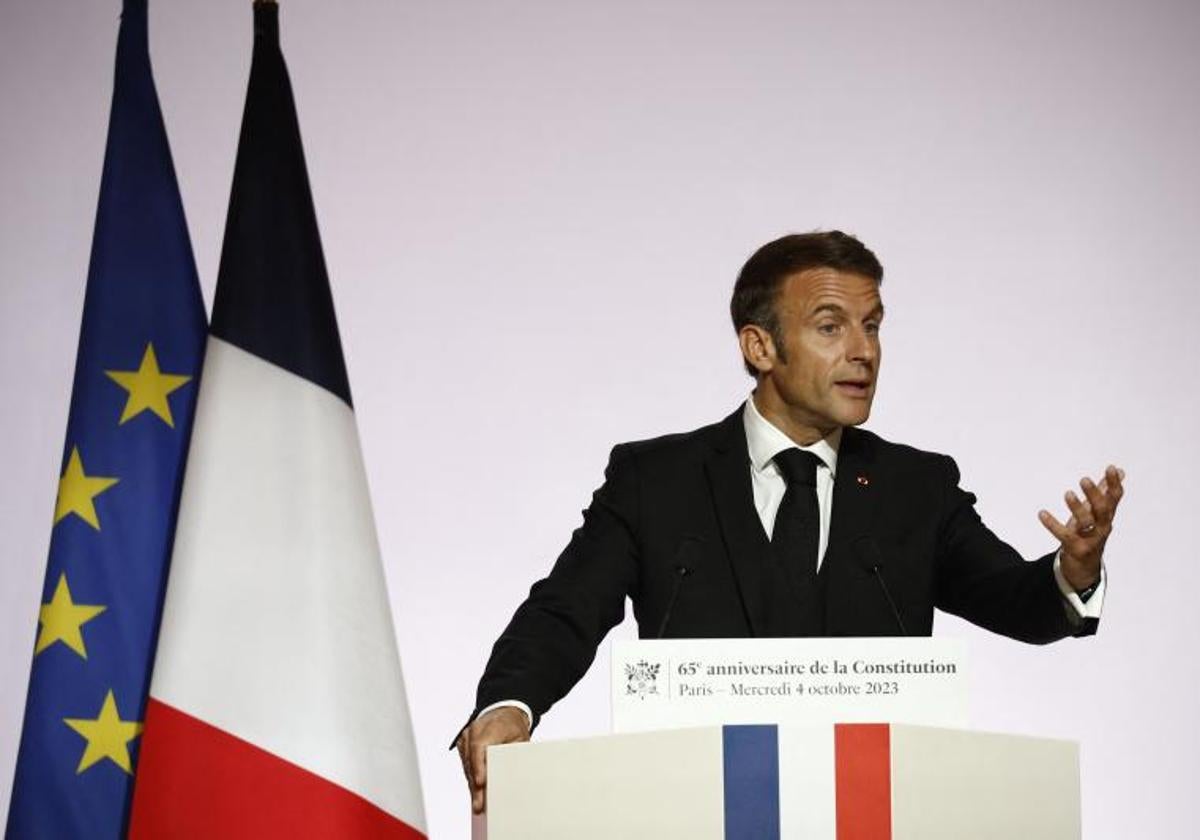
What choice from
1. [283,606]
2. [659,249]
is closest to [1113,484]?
[283,606]

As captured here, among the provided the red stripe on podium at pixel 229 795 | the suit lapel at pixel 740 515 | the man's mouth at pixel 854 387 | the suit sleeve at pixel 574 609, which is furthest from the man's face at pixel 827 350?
the red stripe on podium at pixel 229 795

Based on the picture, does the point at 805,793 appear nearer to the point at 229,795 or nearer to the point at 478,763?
the point at 478,763

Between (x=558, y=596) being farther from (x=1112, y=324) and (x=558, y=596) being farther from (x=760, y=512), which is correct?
(x=1112, y=324)

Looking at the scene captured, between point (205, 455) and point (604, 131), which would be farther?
point (604, 131)

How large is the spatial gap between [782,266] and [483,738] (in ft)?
3.51

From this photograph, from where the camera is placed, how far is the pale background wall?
3717mm

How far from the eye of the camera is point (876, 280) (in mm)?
2707

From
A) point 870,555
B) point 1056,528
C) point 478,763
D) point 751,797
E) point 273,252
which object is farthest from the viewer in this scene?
point 273,252

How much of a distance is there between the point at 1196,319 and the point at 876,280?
1.51 m

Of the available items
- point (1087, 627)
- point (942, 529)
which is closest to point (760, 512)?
point (942, 529)

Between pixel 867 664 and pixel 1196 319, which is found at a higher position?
pixel 1196 319

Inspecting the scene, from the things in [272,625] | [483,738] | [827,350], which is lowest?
[483,738]

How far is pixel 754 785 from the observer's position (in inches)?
73.1

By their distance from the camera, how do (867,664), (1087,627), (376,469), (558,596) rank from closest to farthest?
(867,664), (1087,627), (558,596), (376,469)
